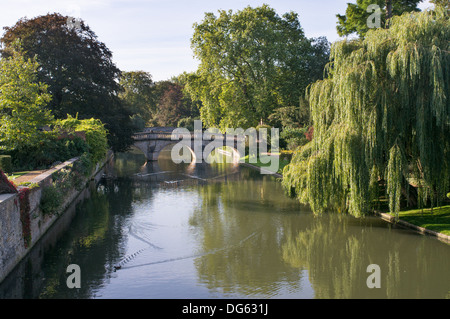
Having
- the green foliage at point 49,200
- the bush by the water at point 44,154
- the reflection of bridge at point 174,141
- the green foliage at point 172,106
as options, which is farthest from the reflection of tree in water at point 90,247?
the green foliage at point 172,106

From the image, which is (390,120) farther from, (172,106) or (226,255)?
(172,106)

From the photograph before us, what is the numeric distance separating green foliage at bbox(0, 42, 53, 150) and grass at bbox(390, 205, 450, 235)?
22631 millimetres

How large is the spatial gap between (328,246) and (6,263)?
40.9 ft

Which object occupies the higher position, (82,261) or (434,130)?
(434,130)

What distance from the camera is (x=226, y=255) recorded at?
17016 millimetres

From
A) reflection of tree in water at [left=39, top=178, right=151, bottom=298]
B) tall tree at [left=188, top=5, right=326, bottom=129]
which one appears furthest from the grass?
tall tree at [left=188, top=5, right=326, bottom=129]

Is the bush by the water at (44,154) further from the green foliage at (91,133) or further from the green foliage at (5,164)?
the green foliage at (91,133)

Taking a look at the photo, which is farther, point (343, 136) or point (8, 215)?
point (343, 136)

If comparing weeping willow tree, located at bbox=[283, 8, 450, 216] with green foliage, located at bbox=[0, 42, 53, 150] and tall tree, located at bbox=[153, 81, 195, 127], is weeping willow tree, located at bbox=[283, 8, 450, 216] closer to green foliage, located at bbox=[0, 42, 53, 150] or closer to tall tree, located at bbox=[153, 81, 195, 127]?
green foliage, located at bbox=[0, 42, 53, 150]

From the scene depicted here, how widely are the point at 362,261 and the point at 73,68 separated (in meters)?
38.6

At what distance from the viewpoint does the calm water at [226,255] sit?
13758mm

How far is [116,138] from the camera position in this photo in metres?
48.2
